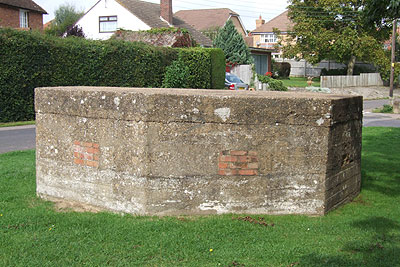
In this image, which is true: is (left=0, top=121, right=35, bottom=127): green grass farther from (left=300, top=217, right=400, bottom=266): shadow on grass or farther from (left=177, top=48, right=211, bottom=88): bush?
(left=300, top=217, right=400, bottom=266): shadow on grass

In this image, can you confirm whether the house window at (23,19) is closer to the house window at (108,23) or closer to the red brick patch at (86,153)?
the house window at (108,23)

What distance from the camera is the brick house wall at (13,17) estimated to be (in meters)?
36.4

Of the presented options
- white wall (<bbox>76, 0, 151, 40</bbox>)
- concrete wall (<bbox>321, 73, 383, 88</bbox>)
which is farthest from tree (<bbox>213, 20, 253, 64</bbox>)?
white wall (<bbox>76, 0, 151, 40</bbox>)

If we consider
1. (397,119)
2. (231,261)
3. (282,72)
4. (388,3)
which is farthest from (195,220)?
(282,72)

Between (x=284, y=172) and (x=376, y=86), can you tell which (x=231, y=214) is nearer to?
(x=284, y=172)


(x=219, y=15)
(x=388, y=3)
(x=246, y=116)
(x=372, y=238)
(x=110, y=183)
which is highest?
(x=219, y=15)

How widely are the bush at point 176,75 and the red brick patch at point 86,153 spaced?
51.8 ft

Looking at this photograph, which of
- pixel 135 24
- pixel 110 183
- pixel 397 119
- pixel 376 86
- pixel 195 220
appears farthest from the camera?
pixel 376 86

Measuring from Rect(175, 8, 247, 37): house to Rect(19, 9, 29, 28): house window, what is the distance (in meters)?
22.0

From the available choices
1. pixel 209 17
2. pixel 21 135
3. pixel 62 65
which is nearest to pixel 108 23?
pixel 209 17

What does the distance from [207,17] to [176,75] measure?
38715 millimetres

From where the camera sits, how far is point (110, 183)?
515 cm

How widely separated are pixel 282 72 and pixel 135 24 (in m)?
19.2

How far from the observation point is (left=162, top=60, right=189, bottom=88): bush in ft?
69.6
